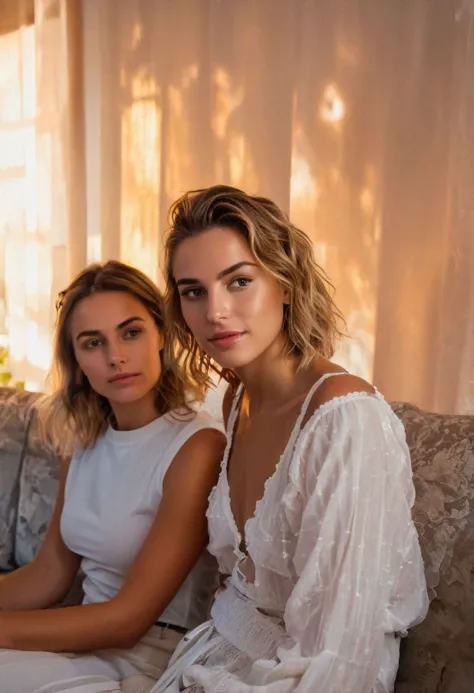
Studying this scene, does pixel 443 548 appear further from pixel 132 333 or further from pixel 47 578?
pixel 47 578

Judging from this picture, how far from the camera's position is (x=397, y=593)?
133cm

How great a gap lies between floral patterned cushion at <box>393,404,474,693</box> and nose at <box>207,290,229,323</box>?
21.2 inches

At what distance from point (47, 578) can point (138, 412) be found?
0.47m

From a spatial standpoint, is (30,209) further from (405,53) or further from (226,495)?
(226,495)

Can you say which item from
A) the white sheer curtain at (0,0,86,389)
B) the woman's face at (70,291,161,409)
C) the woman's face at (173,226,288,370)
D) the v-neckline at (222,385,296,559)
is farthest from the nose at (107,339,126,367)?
the white sheer curtain at (0,0,86,389)

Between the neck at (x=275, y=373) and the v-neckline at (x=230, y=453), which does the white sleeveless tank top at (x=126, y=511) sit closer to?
the v-neckline at (x=230, y=453)

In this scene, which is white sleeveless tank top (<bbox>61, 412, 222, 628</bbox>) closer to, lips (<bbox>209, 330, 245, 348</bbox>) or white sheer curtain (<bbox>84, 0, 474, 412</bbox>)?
lips (<bbox>209, 330, 245, 348</bbox>)

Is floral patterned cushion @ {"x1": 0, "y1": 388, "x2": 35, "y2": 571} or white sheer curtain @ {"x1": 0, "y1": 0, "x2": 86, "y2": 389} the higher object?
white sheer curtain @ {"x1": 0, "y1": 0, "x2": 86, "y2": 389}

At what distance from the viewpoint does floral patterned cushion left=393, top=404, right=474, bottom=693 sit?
1398 mm

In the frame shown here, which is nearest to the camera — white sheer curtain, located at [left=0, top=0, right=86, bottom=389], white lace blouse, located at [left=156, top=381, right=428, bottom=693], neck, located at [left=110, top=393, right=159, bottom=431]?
white lace blouse, located at [left=156, top=381, right=428, bottom=693]

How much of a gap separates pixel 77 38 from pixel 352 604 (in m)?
2.54

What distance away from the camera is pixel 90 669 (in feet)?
4.86

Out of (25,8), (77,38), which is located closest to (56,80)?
(77,38)

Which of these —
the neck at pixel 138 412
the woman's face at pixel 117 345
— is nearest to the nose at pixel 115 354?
the woman's face at pixel 117 345
